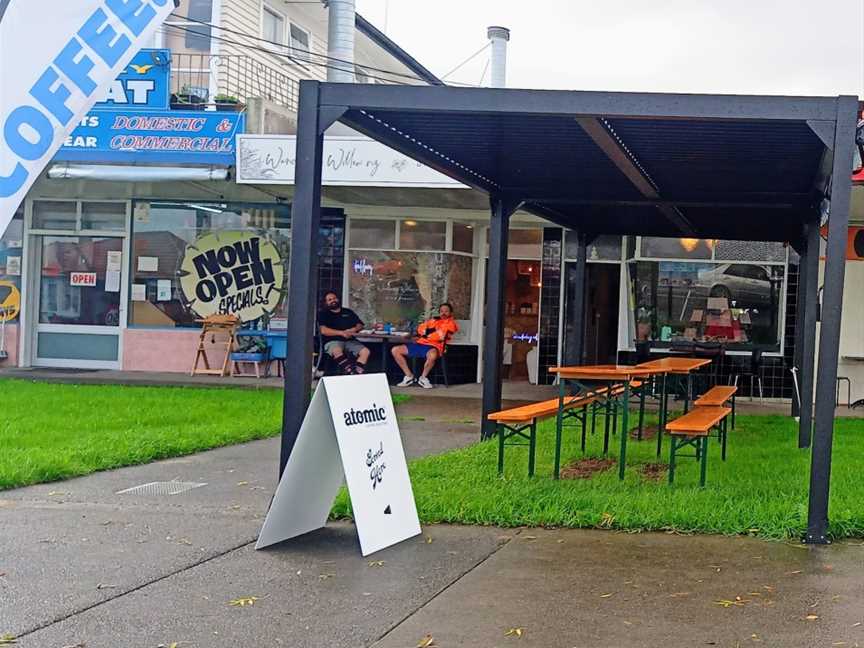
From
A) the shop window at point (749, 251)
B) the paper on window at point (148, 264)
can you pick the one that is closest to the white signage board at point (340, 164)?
the paper on window at point (148, 264)

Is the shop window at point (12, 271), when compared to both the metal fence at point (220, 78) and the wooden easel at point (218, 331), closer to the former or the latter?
the wooden easel at point (218, 331)

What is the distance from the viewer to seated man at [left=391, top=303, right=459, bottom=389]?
1719 cm

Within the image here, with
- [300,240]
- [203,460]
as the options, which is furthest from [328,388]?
[203,460]

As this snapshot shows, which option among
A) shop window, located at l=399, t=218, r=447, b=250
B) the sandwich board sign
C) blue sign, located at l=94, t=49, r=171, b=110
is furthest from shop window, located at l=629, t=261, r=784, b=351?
the sandwich board sign

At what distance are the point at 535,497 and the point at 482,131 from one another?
277 centimetres

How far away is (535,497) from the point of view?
7840 millimetres

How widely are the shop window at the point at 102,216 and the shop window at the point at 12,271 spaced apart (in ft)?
3.45

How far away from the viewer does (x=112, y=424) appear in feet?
38.0

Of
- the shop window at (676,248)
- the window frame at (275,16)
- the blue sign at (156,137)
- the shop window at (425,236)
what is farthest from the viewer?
the window frame at (275,16)

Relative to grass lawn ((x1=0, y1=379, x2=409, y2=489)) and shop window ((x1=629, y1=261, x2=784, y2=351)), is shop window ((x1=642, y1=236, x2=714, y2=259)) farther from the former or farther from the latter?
grass lawn ((x1=0, y1=379, x2=409, y2=489))

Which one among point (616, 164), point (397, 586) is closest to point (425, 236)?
point (616, 164)

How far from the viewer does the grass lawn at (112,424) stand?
30.3ft

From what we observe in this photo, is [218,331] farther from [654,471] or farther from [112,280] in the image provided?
[654,471]

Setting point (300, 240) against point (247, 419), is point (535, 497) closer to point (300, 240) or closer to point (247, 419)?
point (300, 240)
